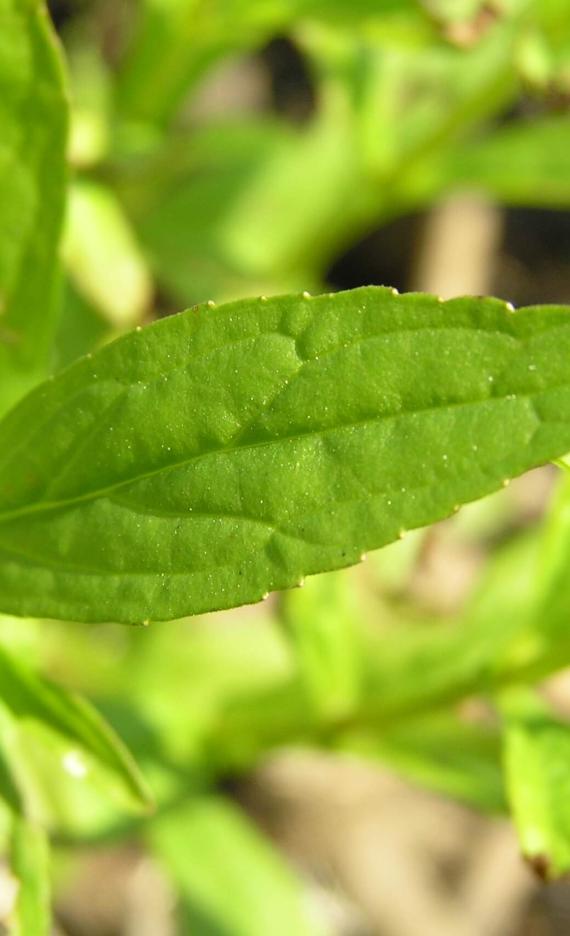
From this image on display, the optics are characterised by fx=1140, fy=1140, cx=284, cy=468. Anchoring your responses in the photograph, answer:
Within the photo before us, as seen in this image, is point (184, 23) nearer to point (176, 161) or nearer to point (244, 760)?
point (176, 161)

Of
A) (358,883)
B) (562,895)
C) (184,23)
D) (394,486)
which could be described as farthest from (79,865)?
(394,486)

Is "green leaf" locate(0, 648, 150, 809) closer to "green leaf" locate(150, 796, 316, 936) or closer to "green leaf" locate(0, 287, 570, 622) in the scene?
"green leaf" locate(0, 287, 570, 622)

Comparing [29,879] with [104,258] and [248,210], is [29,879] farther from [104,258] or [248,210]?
[248,210]

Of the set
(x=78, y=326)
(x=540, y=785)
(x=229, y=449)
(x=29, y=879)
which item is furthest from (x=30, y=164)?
(x=78, y=326)

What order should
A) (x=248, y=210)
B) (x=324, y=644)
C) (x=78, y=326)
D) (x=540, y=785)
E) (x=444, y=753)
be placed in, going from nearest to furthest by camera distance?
1. (x=540, y=785)
2. (x=444, y=753)
3. (x=324, y=644)
4. (x=78, y=326)
5. (x=248, y=210)

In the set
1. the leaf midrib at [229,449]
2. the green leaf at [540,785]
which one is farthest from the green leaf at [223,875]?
the leaf midrib at [229,449]

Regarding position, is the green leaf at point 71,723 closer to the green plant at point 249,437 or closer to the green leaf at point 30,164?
the green plant at point 249,437

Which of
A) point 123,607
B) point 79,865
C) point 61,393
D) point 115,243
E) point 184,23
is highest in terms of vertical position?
point 184,23
